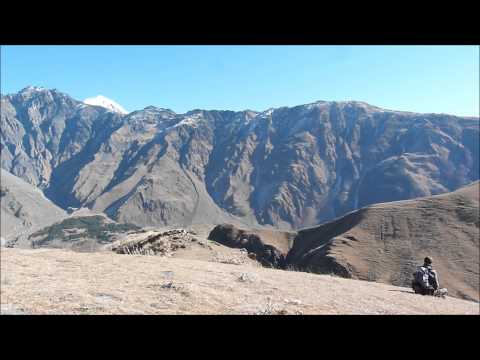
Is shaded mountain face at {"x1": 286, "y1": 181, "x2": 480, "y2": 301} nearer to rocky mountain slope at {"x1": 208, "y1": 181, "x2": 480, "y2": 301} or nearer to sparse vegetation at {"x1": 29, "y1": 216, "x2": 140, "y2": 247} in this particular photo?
rocky mountain slope at {"x1": 208, "y1": 181, "x2": 480, "y2": 301}

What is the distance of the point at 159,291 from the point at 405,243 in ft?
251

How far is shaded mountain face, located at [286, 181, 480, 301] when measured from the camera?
66812mm

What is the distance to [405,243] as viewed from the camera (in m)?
78.1

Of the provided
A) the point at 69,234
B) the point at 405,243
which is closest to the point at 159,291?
the point at 405,243

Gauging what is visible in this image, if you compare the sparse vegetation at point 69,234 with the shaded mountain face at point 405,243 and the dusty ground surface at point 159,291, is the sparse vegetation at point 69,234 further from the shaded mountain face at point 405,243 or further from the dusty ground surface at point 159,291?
the dusty ground surface at point 159,291

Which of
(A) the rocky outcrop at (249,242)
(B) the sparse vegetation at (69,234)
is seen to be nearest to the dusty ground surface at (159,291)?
(A) the rocky outcrop at (249,242)

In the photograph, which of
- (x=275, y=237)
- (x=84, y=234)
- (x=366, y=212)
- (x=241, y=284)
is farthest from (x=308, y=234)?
(x=84, y=234)

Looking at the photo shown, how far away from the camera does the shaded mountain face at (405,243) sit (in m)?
66.8

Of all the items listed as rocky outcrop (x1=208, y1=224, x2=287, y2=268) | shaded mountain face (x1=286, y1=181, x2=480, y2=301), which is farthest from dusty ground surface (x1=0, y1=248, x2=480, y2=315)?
rocky outcrop (x1=208, y1=224, x2=287, y2=268)

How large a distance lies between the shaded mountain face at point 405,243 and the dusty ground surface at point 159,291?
49.6m

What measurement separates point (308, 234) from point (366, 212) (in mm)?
15189

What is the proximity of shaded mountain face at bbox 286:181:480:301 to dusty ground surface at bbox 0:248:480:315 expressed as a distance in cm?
4958
